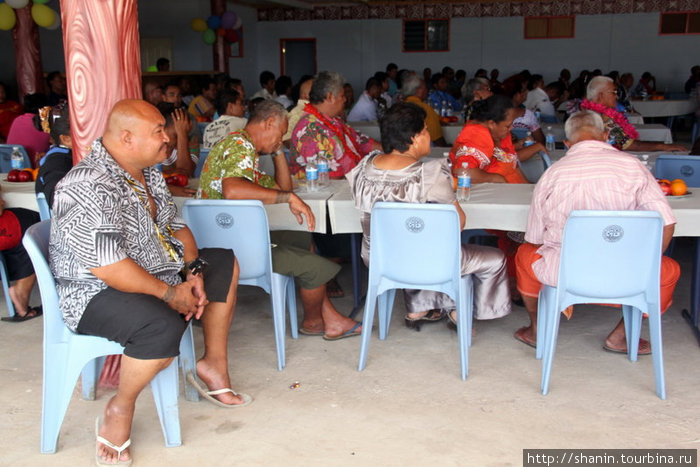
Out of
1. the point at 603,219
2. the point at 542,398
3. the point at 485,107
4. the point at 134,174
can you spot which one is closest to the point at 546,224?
the point at 603,219

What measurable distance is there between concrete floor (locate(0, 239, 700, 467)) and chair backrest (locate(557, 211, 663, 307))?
0.40 meters

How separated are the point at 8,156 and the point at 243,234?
8.59 ft

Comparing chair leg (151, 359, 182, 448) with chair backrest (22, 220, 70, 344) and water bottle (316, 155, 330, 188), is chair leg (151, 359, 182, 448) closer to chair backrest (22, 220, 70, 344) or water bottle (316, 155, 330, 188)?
chair backrest (22, 220, 70, 344)

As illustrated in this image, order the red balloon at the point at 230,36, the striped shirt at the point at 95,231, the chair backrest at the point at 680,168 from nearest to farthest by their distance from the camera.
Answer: the striped shirt at the point at 95,231 < the chair backrest at the point at 680,168 < the red balloon at the point at 230,36

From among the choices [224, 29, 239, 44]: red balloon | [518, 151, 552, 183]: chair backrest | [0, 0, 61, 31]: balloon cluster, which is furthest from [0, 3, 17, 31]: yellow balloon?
[518, 151, 552, 183]: chair backrest

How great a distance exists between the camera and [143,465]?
2246 millimetres

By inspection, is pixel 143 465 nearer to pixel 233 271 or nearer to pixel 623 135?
pixel 233 271

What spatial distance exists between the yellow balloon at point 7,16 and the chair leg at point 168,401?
23.7ft

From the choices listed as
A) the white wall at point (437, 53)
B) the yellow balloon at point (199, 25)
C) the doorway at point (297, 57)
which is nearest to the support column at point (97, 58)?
the yellow balloon at point (199, 25)

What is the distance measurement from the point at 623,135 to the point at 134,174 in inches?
142

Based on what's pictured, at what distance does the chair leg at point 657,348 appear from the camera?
8.48 feet

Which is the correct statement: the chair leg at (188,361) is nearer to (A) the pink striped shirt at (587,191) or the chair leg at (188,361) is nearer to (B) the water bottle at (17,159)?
(A) the pink striped shirt at (587,191)

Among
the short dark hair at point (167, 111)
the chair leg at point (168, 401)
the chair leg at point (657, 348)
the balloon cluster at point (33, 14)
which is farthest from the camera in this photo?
the balloon cluster at point (33, 14)

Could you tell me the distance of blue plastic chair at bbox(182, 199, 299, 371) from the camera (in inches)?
111
